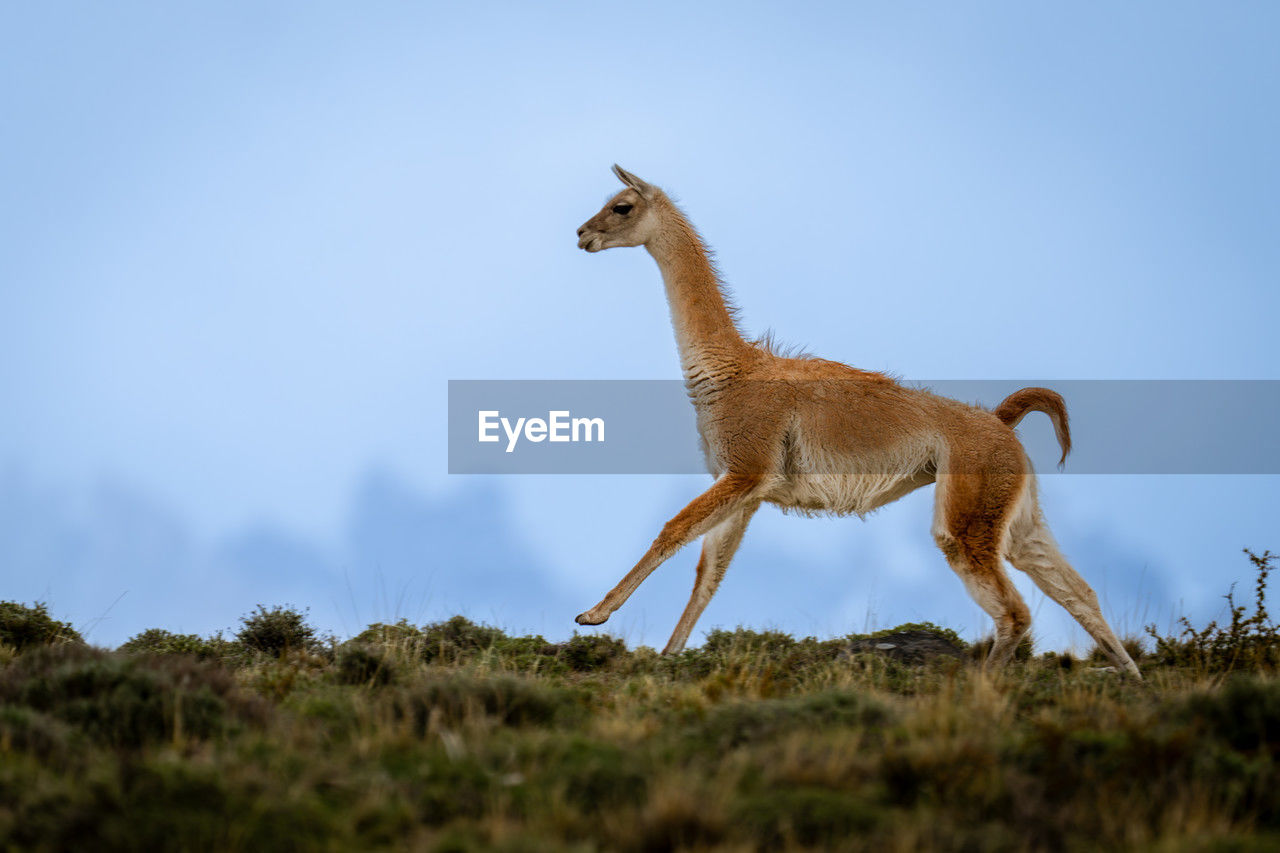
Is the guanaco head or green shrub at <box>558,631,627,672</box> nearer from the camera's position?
green shrub at <box>558,631,627,672</box>

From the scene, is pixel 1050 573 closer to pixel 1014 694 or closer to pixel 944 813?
pixel 1014 694

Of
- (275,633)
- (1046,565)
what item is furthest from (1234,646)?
(275,633)

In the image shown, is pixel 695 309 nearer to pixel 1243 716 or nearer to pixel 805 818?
pixel 1243 716

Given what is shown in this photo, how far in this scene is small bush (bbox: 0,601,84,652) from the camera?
417 inches

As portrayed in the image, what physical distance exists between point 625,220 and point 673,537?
137 inches

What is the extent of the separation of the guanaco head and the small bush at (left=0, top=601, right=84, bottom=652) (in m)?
6.23

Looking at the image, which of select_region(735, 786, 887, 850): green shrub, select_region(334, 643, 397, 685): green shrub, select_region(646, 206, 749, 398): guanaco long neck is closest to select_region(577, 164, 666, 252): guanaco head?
select_region(646, 206, 749, 398): guanaco long neck

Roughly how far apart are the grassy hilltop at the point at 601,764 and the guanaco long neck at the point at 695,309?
361cm

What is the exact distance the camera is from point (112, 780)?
14.8ft

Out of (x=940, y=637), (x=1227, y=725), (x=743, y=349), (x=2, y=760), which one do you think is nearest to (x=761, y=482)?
(x=743, y=349)

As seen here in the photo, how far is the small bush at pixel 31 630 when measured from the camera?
1059 centimetres

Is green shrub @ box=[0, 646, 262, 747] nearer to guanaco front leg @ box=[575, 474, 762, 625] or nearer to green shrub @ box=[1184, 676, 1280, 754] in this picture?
guanaco front leg @ box=[575, 474, 762, 625]

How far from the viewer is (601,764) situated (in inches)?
195

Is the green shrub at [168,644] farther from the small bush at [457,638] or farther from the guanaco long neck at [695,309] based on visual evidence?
the guanaco long neck at [695,309]
